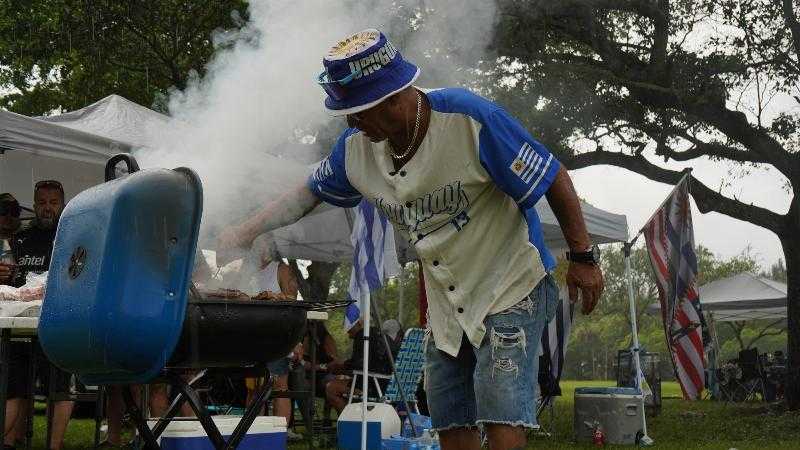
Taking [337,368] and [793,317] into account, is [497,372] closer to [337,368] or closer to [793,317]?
[337,368]

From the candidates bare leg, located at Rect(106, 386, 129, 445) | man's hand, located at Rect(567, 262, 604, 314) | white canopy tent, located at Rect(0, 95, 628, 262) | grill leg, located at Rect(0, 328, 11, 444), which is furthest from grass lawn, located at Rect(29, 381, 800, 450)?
man's hand, located at Rect(567, 262, 604, 314)

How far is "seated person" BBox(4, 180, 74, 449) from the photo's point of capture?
5.64m

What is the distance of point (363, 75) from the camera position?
101 inches

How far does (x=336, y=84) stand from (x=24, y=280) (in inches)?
163

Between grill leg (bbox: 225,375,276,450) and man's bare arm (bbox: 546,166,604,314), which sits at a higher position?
man's bare arm (bbox: 546,166,604,314)

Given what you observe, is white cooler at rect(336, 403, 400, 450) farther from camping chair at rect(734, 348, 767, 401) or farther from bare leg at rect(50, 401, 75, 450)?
camping chair at rect(734, 348, 767, 401)

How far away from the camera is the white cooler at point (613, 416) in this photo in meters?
8.59

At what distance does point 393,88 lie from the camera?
259 cm

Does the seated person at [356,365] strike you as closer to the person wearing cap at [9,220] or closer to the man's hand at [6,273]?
the person wearing cap at [9,220]

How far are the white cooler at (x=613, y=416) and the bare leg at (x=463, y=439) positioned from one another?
239 inches

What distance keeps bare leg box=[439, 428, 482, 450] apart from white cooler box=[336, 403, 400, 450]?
13.2 feet

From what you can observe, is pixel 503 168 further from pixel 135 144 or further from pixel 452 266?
pixel 135 144

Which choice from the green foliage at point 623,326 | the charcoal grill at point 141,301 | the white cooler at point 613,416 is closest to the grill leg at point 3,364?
the charcoal grill at point 141,301

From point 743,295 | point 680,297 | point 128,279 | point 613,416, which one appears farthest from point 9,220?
point 743,295
